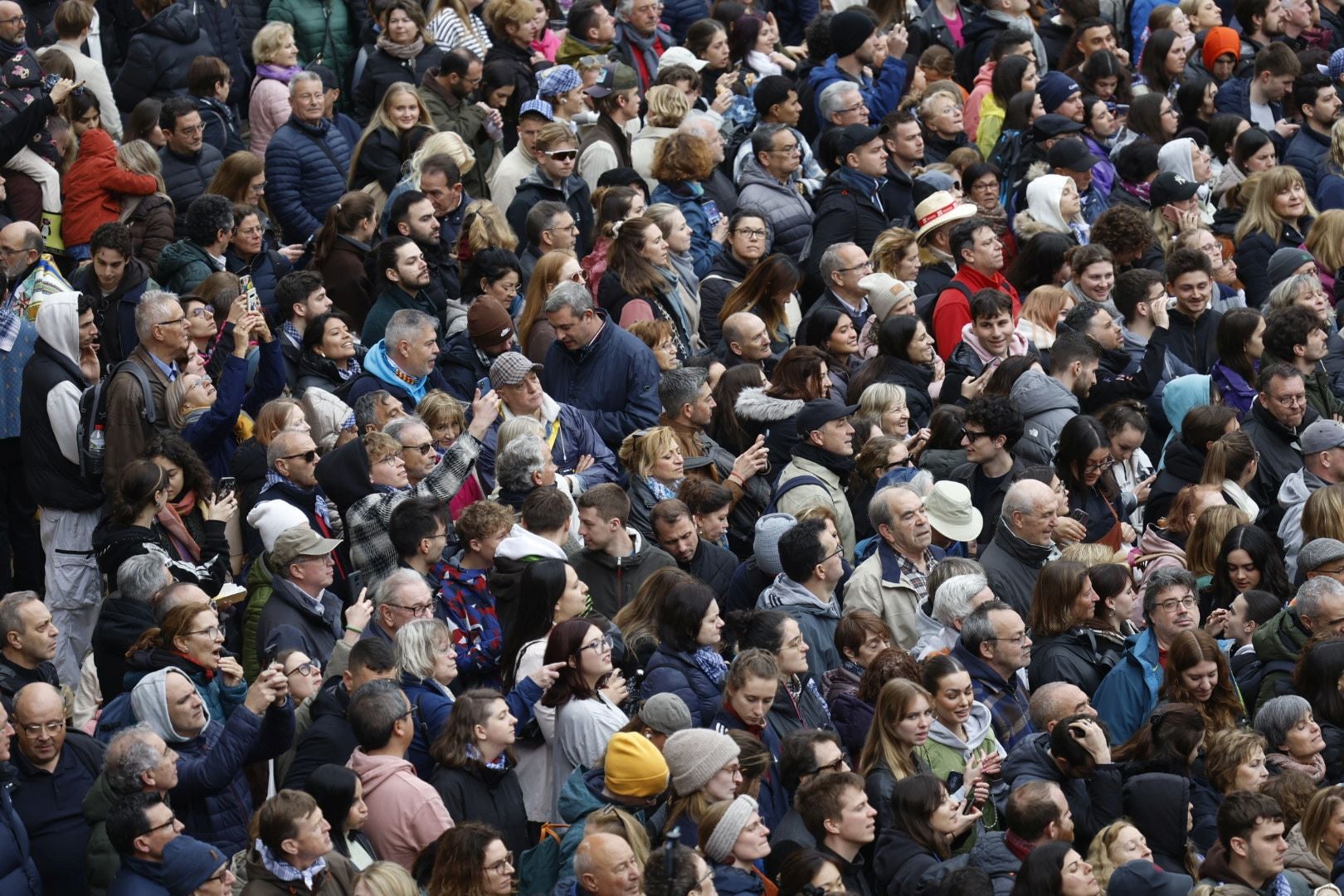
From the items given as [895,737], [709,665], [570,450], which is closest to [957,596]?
[895,737]

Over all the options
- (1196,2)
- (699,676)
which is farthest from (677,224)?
(1196,2)

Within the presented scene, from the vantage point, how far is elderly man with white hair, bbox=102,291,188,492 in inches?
416

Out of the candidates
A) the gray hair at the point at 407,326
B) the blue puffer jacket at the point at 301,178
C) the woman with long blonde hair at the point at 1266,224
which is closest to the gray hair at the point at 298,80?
the blue puffer jacket at the point at 301,178

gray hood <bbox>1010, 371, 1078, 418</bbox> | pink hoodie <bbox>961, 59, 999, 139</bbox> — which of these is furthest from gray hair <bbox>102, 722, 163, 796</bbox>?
pink hoodie <bbox>961, 59, 999, 139</bbox>

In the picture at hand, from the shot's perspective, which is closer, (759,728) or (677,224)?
(759,728)

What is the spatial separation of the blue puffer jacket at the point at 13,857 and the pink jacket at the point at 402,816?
1189 mm

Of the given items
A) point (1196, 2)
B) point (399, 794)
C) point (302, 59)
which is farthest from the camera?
point (1196, 2)

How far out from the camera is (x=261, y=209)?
1341 cm

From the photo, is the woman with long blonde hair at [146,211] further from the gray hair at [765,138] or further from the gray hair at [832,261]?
the gray hair at [832,261]

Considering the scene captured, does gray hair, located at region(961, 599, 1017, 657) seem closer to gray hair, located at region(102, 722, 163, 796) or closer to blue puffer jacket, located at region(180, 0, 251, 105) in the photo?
gray hair, located at region(102, 722, 163, 796)

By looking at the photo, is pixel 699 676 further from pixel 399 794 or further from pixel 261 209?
pixel 261 209

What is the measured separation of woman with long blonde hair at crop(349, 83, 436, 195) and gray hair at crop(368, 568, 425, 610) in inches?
194

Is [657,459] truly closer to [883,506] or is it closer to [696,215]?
[883,506]

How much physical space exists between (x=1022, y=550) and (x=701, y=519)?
1.46m
